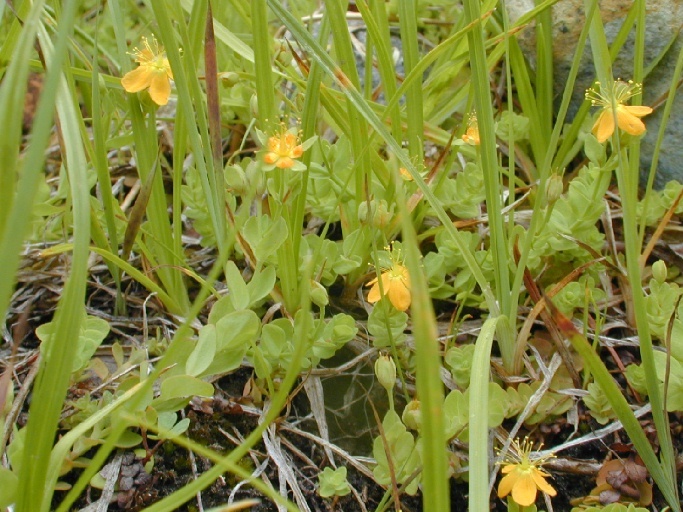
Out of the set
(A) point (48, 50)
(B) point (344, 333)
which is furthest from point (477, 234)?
(A) point (48, 50)

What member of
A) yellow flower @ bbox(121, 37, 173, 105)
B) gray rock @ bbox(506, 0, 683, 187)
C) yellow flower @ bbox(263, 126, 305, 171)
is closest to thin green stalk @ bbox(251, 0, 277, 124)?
yellow flower @ bbox(263, 126, 305, 171)

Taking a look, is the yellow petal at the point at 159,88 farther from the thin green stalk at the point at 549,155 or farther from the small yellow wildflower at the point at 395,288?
the thin green stalk at the point at 549,155

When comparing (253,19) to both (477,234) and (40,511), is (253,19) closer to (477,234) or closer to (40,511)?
(477,234)

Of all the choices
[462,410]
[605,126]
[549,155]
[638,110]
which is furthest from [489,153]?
[462,410]

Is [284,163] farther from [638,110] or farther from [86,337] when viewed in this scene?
[638,110]

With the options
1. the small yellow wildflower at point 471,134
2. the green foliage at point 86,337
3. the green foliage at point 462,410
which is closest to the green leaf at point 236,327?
the green foliage at point 86,337

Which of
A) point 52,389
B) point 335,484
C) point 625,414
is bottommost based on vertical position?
point 335,484
